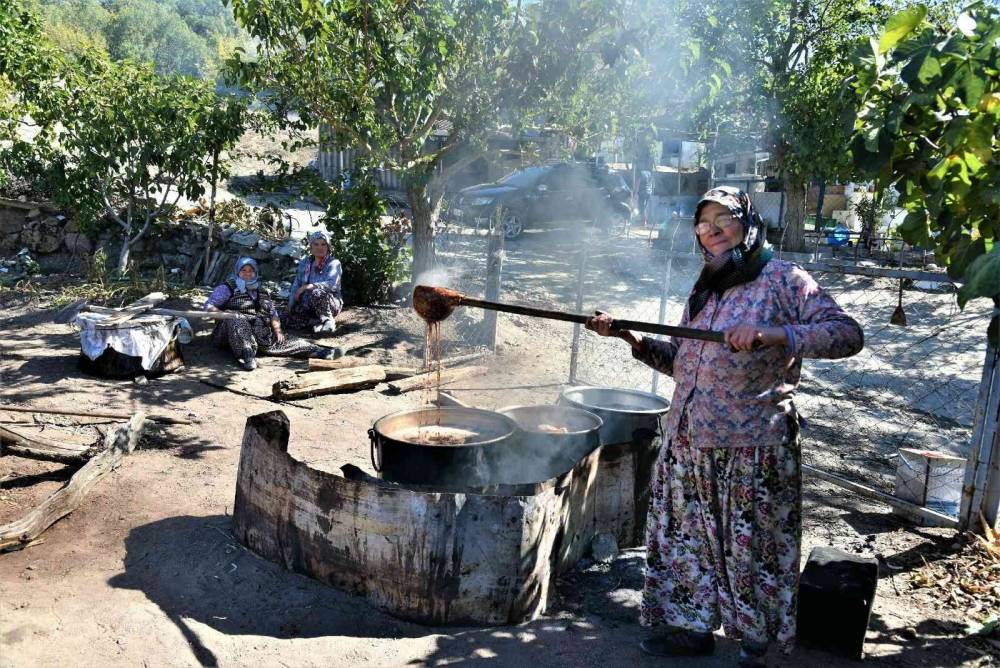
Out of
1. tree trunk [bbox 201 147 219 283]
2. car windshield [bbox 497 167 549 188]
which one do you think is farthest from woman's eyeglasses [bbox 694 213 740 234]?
car windshield [bbox 497 167 549 188]

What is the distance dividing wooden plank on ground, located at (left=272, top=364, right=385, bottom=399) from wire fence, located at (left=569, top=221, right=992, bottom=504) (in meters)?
2.03

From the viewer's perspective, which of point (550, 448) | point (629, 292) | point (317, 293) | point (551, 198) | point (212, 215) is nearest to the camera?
point (550, 448)

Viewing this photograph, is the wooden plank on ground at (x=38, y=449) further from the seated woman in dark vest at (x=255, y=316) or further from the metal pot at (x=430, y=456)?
the seated woman in dark vest at (x=255, y=316)

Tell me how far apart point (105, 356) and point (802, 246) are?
1433 centimetres

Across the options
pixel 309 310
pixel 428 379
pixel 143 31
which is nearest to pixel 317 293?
pixel 309 310

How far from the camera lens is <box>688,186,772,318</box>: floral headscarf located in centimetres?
282

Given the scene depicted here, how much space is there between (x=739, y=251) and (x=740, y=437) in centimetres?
71

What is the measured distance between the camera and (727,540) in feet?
9.53

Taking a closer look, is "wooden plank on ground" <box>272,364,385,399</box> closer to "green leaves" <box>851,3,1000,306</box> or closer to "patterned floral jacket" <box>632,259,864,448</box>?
"patterned floral jacket" <box>632,259,864,448</box>

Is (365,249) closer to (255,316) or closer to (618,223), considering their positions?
(255,316)

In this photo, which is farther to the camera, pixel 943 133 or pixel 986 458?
pixel 986 458

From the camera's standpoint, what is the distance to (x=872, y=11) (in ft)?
47.2

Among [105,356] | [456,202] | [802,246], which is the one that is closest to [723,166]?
[802,246]

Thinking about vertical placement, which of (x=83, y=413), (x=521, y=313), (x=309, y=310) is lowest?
(x=83, y=413)
